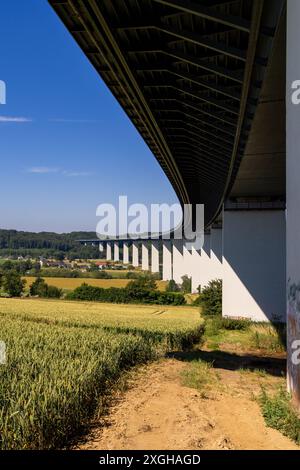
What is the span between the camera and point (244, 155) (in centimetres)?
1672

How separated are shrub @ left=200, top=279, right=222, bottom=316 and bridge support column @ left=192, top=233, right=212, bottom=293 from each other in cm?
2149

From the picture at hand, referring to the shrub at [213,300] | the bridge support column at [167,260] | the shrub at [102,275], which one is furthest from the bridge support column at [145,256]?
the shrub at [213,300]

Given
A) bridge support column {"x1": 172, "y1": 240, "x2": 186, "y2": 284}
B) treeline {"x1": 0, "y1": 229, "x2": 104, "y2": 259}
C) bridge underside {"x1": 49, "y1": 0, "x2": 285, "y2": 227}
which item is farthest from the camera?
treeline {"x1": 0, "y1": 229, "x2": 104, "y2": 259}

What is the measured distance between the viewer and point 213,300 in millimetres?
40469

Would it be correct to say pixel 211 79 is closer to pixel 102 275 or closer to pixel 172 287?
pixel 172 287

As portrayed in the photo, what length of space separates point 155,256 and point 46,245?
59.4m

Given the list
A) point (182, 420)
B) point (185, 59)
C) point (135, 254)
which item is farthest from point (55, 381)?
point (135, 254)

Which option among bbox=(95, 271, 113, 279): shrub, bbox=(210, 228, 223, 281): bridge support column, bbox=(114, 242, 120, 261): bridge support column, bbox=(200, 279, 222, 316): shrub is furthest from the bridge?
bbox=(114, 242, 120, 261): bridge support column

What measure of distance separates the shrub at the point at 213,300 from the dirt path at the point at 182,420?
97.1ft

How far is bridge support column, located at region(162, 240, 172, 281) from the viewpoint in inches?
3814

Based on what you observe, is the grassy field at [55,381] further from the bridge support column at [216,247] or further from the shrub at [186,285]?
the shrub at [186,285]

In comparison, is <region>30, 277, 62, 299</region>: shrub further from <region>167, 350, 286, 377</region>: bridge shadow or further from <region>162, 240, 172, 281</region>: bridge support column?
<region>167, 350, 286, 377</region>: bridge shadow

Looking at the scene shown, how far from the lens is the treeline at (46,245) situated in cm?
13238
